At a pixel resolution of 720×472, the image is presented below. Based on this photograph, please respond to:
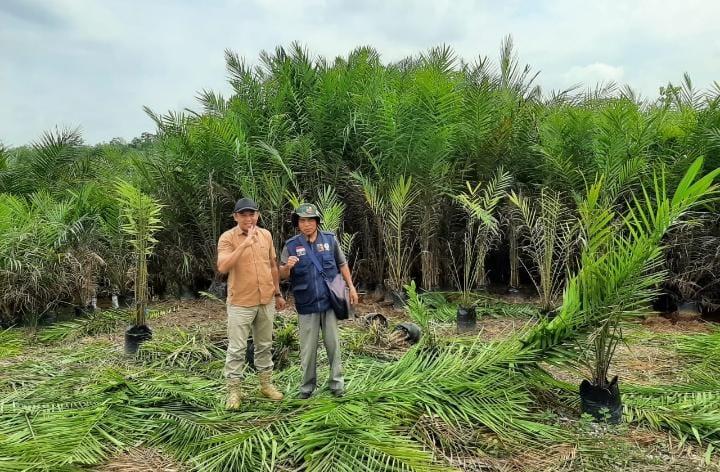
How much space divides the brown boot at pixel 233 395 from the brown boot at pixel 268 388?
17 centimetres

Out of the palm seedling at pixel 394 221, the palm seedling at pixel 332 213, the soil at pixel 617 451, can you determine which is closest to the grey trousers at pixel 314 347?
the soil at pixel 617 451

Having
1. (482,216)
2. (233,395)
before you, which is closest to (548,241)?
(482,216)

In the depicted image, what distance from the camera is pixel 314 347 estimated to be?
3.66 meters

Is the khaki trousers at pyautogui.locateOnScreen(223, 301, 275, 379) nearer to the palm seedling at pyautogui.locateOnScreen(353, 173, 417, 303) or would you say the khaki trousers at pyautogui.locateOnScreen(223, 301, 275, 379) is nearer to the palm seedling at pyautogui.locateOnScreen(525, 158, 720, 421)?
the palm seedling at pyautogui.locateOnScreen(525, 158, 720, 421)

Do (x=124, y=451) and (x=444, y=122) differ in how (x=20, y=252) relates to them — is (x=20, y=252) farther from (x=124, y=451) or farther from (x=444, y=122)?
(x=444, y=122)

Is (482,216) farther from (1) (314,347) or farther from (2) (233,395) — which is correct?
(2) (233,395)

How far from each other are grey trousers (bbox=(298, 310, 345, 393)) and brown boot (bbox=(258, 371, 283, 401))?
0.60 ft

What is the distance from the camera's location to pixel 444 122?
263 inches

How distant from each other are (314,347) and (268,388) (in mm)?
450

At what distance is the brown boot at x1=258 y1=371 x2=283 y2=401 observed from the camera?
371 centimetres

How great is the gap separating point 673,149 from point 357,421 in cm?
587

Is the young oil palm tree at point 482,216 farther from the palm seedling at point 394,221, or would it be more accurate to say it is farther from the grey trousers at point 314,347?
the grey trousers at point 314,347

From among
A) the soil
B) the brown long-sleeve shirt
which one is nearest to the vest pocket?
the brown long-sleeve shirt

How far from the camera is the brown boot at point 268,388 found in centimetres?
371
